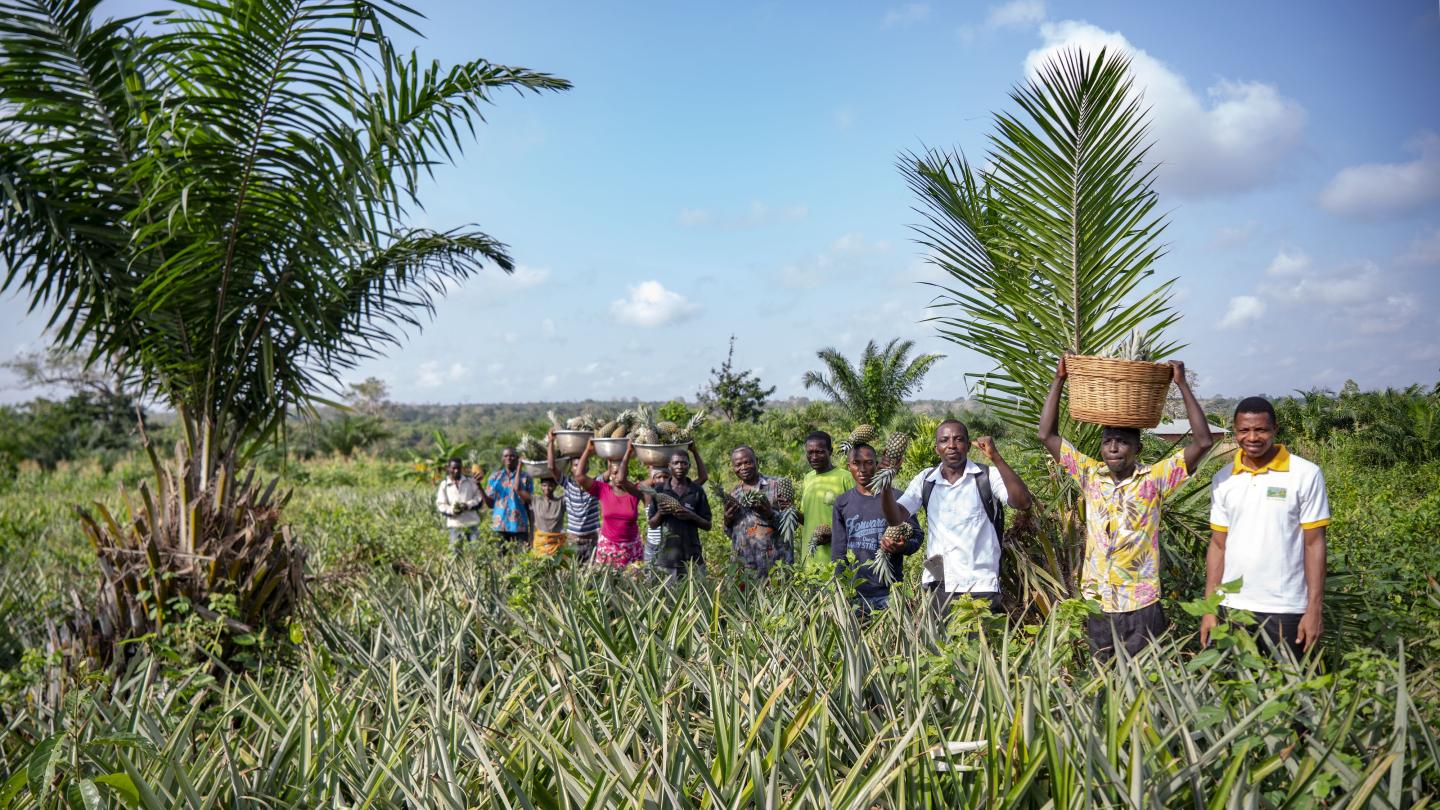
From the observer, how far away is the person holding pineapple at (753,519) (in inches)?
239

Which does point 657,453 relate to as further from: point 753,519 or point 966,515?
point 966,515

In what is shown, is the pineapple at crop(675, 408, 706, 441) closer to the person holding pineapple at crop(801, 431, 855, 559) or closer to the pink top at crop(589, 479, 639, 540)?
the pink top at crop(589, 479, 639, 540)

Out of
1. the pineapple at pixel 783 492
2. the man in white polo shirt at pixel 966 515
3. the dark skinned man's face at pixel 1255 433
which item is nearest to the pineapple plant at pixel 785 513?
the pineapple at pixel 783 492

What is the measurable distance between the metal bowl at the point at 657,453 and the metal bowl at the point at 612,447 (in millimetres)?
279

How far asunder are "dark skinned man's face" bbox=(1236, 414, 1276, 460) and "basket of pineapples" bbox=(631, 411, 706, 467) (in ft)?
11.9

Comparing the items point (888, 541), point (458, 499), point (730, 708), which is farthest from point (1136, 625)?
point (458, 499)

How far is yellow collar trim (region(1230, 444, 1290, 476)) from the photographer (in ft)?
11.9

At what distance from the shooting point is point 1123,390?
3.84m

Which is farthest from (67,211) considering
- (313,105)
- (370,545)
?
(370,545)

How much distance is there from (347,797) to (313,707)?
516mm

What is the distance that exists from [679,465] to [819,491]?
107 centimetres

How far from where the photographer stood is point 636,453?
22.1ft

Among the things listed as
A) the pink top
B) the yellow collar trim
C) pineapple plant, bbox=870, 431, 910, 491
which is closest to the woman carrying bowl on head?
the pink top

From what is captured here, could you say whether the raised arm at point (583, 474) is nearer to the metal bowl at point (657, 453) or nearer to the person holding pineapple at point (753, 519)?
the metal bowl at point (657, 453)
